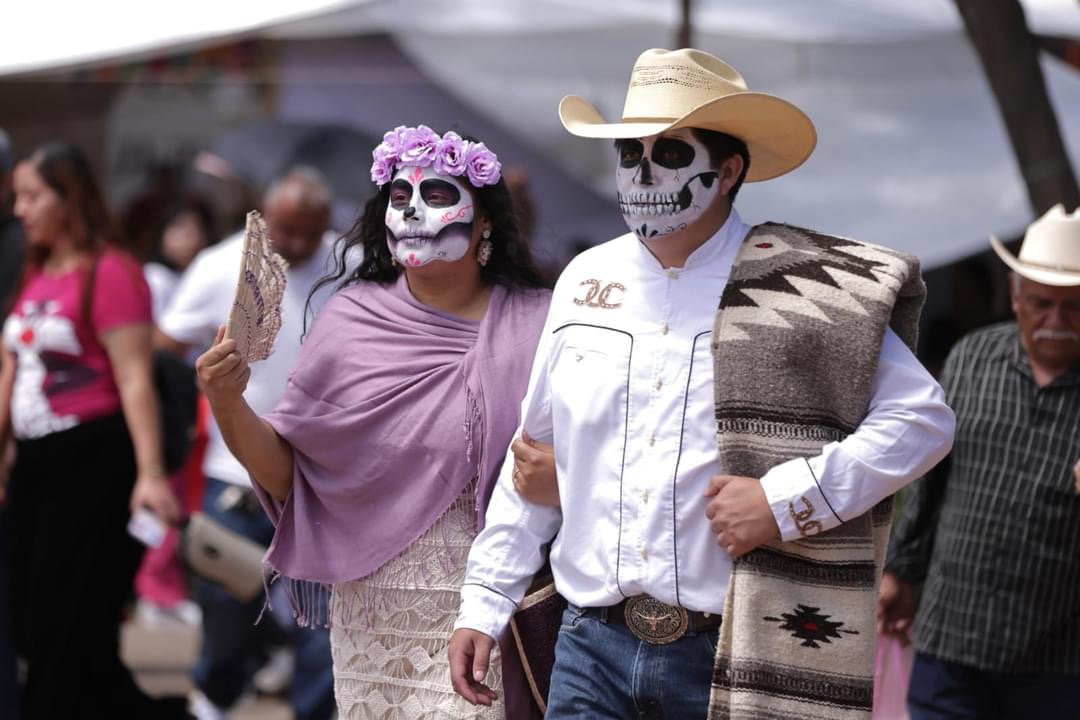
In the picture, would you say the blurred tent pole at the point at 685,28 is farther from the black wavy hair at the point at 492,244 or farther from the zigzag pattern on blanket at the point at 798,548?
the zigzag pattern on blanket at the point at 798,548

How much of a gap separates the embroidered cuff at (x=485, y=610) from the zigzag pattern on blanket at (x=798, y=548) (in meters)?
0.58

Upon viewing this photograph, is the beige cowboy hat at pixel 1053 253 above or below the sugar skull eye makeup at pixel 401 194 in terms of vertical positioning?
below

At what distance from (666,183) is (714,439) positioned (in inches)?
22.7

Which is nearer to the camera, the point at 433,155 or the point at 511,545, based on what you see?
the point at 511,545

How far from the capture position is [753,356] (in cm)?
371

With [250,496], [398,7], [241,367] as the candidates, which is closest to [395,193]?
[241,367]

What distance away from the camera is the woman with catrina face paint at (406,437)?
451cm

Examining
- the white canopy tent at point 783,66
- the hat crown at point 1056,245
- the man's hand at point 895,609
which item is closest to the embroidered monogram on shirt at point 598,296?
the hat crown at point 1056,245

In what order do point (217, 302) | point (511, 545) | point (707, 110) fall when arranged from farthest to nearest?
point (217, 302) → point (511, 545) → point (707, 110)

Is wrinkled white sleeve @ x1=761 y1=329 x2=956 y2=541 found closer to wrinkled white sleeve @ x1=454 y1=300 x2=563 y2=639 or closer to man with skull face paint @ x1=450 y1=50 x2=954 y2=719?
man with skull face paint @ x1=450 y1=50 x2=954 y2=719

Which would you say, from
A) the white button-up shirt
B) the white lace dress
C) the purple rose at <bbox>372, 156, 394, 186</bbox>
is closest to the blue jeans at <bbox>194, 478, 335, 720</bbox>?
the white lace dress

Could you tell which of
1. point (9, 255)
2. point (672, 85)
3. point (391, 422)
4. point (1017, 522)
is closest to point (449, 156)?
point (391, 422)

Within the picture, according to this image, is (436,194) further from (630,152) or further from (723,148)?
(723,148)

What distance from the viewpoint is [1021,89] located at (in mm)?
6504
